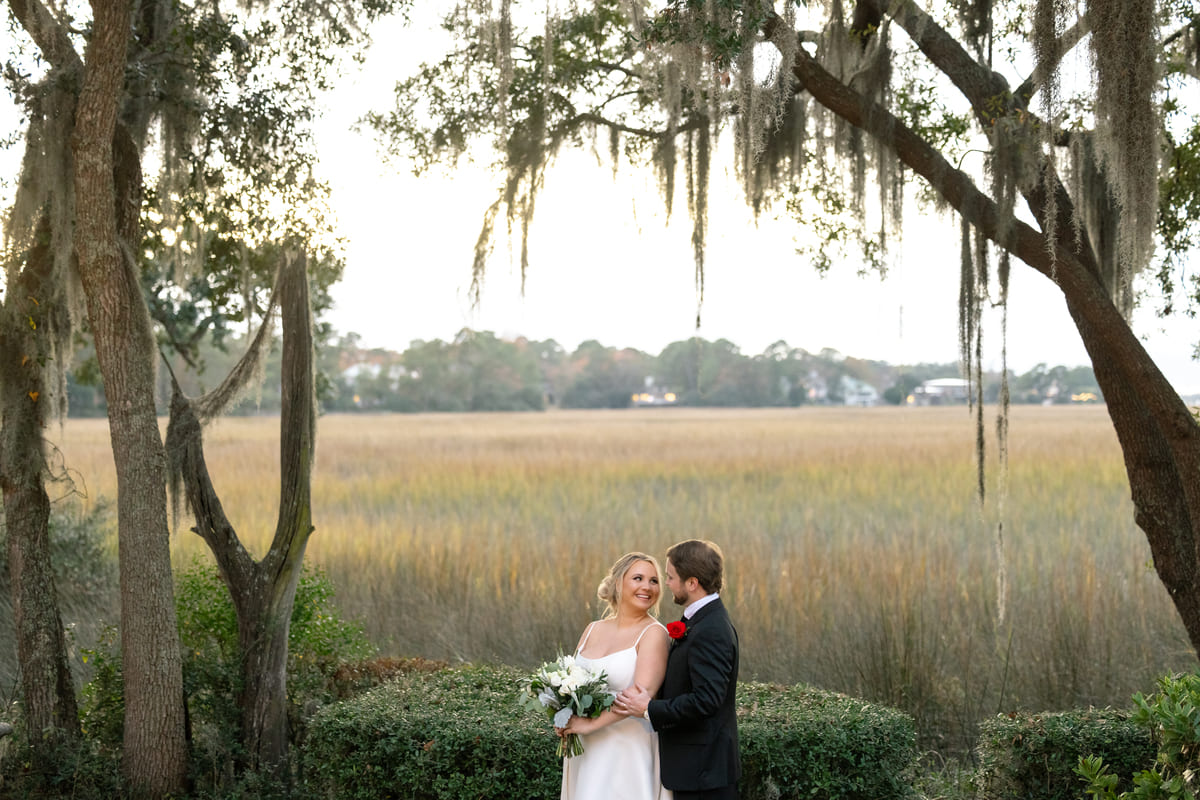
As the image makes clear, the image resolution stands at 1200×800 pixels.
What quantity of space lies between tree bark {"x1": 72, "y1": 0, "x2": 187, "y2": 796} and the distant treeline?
40224 mm

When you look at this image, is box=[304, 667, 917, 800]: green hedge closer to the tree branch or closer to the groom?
the groom

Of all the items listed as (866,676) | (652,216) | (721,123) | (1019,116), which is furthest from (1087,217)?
(866,676)

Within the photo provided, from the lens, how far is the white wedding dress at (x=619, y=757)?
3572 millimetres

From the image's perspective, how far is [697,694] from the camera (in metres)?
3.42

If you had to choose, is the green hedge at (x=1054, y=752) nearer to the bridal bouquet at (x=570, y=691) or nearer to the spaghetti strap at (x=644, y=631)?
the spaghetti strap at (x=644, y=631)

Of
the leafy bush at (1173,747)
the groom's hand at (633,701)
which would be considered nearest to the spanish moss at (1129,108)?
the leafy bush at (1173,747)

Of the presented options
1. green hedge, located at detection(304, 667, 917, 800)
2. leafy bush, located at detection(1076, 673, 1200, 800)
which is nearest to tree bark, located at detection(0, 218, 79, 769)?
green hedge, located at detection(304, 667, 917, 800)

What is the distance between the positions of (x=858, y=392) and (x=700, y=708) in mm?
78769

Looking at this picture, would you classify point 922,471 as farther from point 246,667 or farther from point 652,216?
point 246,667

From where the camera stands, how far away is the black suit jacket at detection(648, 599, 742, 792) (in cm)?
344

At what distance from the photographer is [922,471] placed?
2252 centimetres

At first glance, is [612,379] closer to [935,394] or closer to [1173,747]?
[935,394]

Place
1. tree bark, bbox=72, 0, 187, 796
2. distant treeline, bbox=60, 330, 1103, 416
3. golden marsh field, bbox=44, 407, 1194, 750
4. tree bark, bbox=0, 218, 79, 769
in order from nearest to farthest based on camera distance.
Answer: tree bark, bbox=72, 0, 187, 796
tree bark, bbox=0, 218, 79, 769
golden marsh field, bbox=44, 407, 1194, 750
distant treeline, bbox=60, 330, 1103, 416

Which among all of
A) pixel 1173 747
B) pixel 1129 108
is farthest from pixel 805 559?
pixel 1173 747
